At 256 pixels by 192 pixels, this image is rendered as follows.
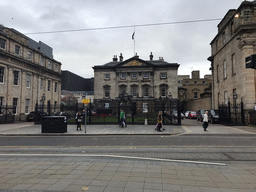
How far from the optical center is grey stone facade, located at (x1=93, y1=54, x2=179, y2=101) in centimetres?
5209

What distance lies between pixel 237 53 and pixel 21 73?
32.6 m

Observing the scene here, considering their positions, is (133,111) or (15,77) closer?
(133,111)

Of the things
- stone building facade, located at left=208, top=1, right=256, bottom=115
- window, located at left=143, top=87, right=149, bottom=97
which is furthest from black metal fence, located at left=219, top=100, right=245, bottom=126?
window, located at left=143, top=87, right=149, bottom=97

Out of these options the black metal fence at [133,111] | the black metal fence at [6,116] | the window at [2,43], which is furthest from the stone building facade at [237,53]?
the window at [2,43]

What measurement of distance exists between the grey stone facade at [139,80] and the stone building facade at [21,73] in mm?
18133

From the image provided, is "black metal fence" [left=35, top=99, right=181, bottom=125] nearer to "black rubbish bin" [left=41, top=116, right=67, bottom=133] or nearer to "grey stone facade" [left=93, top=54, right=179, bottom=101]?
"black rubbish bin" [left=41, top=116, right=67, bottom=133]

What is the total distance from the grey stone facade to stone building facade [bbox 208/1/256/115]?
73.8 ft

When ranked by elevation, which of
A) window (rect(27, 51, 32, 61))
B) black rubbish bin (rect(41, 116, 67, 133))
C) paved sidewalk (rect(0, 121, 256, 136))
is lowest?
paved sidewalk (rect(0, 121, 256, 136))

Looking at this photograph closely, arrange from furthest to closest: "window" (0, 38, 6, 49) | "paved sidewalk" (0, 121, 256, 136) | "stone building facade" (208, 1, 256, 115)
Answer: "window" (0, 38, 6, 49) < "stone building facade" (208, 1, 256, 115) < "paved sidewalk" (0, 121, 256, 136)

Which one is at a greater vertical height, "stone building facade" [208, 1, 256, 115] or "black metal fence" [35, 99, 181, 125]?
"stone building facade" [208, 1, 256, 115]

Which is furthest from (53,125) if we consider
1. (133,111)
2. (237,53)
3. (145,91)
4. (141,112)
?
(145,91)

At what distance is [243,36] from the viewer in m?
21.1

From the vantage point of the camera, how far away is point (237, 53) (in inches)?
882

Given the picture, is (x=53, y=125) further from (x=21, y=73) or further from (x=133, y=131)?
(x=21, y=73)
